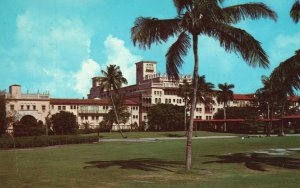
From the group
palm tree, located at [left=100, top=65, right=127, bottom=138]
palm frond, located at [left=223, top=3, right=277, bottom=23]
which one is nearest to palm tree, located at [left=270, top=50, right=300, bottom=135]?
palm frond, located at [left=223, top=3, right=277, bottom=23]

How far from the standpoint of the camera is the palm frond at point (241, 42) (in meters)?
18.0

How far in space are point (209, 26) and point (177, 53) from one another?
226cm

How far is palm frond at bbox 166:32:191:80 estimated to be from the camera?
20.4 metres

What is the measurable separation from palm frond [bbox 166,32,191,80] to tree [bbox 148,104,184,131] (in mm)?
85023

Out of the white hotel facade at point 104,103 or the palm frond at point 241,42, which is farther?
the white hotel facade at point 104,103

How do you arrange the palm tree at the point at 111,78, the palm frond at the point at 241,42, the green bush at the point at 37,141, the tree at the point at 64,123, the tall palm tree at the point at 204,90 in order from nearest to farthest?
the palm frond at the point at 241,42 → the green bush at the point at 37,141 → the palm tree at the point at 111,78 → the tree at the point at 64,123 → the tall palm tree at the point at 204,90

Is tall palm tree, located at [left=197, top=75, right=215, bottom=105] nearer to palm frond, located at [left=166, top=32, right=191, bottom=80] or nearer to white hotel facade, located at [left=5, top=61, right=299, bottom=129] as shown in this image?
white hotel facade, located at [left=5, top=61, right=299, bottom=129]

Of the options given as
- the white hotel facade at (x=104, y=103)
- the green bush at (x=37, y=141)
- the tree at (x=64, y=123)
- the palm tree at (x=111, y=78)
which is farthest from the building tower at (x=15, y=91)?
the green bush at (x=37, y=141)

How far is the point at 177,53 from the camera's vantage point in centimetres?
2050

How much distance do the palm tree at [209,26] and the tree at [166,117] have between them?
283ft

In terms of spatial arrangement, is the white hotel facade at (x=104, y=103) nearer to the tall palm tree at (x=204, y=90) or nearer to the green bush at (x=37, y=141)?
the tall palm tree at (x=204, y=90)

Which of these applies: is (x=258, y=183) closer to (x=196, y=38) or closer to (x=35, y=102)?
(x=196, y=38)

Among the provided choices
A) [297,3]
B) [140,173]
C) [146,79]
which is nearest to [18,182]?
[140,173]

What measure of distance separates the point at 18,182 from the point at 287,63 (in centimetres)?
1234
